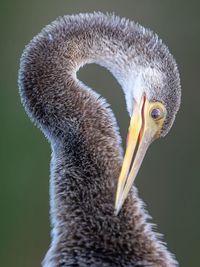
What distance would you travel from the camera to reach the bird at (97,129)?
1.77m

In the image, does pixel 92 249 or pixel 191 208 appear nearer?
pixel 92 249

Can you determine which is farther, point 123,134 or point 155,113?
point 123,134

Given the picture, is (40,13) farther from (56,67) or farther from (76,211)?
(76,211)

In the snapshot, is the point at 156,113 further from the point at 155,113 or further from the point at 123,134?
the point at 123,134

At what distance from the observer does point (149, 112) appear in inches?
71.2

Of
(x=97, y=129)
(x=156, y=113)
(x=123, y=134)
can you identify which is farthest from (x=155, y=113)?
(x=123, y=134)

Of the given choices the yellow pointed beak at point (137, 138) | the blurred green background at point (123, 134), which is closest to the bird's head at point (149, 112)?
the yellow pointed beak at point (137, 138)

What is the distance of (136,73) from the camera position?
6.14 ft

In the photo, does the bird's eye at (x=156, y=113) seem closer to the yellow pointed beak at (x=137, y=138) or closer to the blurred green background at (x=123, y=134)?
the yellow pointed beak at (x=137, y=138)

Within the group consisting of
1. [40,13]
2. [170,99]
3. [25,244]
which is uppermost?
[40,13]

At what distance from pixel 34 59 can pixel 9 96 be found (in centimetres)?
79

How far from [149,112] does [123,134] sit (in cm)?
81

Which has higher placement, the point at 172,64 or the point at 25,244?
the point at 172,64

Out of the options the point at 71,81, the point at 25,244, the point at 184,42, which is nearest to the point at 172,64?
the point at 71,81
